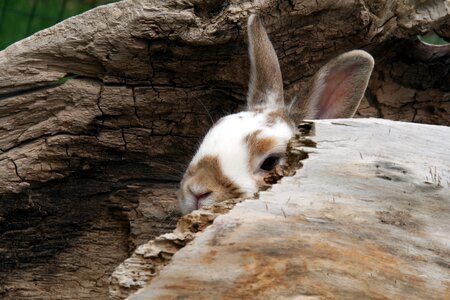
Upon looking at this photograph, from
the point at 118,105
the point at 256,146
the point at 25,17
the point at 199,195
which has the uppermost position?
the point at 25,17

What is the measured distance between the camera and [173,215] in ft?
11.8

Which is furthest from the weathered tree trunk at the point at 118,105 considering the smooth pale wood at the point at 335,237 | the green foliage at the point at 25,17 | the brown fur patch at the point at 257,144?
the green foliage at the point at 25,17

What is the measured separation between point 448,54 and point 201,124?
4.03 feet

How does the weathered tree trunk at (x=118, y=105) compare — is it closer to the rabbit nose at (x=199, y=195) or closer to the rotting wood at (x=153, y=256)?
the rabbit nose at (x=199, y=195)

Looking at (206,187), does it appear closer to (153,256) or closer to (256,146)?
(256,146)

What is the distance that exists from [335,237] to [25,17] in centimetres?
324

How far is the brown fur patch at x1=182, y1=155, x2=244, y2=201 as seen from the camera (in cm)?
283

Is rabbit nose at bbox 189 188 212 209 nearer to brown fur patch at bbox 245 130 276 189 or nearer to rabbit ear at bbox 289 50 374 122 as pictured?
brown fur patch at bbox 245 130 276 189

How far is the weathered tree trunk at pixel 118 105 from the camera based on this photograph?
3.18 meters

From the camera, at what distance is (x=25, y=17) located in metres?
A: 4.95

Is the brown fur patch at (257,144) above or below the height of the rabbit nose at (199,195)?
above

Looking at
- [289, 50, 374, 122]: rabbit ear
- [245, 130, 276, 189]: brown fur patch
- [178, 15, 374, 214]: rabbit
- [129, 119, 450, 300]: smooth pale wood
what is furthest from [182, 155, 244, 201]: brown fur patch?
[289, 50, 374, 122]: rabbit ear

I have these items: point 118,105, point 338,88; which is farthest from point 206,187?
point 338,88

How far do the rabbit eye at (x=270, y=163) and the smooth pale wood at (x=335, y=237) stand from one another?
0.51 metres
